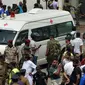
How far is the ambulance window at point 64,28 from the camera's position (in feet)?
52.9

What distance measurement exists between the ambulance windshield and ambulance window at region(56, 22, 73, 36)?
2380mm

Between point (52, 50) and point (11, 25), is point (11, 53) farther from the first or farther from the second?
point (11, 25)

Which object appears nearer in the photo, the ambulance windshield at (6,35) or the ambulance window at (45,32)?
the ambulance windshield at (6,35)

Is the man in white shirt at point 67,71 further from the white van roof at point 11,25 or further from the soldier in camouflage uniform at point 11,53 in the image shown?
the white van roof at point 11,25

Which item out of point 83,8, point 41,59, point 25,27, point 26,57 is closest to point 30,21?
point 25,27

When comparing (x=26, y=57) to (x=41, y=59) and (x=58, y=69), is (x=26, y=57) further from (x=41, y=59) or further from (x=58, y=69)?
(x=41, y=59)

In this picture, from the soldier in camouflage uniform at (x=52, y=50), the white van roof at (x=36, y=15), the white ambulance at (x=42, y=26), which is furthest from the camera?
the white van roof at (x=36, y=15)

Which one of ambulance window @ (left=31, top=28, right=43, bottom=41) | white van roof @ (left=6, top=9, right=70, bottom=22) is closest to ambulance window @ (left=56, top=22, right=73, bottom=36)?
white van roof @ (left=6, top=9, right=70, bottom=22)

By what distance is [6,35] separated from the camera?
14516 millimetres

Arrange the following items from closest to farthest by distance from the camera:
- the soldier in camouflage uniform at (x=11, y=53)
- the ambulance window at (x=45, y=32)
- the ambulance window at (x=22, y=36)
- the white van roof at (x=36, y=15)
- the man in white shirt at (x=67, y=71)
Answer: the man in white shirt at (x=67, y=71), the soldier in camouflage uniform at (x=11, y=53), the ambulance window at (x=22, y=36), the white van roof at (x=36, y=15), the ambulance window at (x=45, y=32)

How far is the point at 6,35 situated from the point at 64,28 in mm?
2955

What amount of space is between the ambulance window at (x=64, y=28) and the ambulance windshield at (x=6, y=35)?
2.38m

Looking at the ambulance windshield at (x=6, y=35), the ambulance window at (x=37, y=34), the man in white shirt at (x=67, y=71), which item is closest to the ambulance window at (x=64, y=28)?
the ambulance window at (x=37, y=34)

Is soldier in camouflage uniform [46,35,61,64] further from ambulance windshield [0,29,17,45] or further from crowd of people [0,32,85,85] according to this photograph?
ambulance windshield [0,29,17,45]
